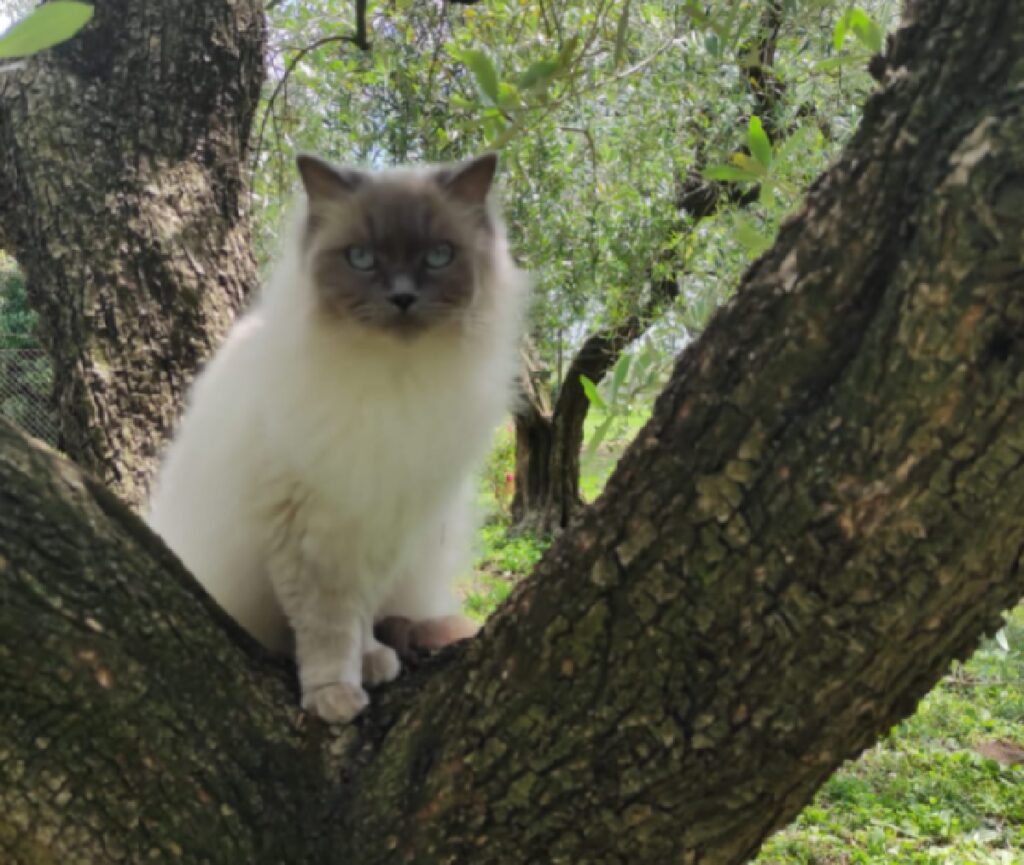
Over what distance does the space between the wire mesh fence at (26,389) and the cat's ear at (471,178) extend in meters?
8.27

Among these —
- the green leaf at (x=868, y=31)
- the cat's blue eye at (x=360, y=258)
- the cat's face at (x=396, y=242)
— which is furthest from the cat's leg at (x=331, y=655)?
the green leaf at (x=868, y=31)

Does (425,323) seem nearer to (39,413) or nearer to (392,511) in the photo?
(392,511)

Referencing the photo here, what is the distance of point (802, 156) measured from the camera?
4.18 metres

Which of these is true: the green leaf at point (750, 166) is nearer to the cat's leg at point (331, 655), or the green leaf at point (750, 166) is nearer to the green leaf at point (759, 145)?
the green leaf at point (759, 145)

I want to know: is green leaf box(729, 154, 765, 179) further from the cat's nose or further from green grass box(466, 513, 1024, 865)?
green grass box(466, 513, 1024, 865)

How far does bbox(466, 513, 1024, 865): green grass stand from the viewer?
330 centimetres

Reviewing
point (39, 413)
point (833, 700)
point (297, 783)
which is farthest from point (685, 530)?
point (39, 413)

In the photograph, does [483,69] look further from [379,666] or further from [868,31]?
[379,666]

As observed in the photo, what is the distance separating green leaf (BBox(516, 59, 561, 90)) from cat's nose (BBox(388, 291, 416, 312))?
457 mm

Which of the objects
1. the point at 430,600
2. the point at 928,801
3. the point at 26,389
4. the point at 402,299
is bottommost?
the point at 26,389

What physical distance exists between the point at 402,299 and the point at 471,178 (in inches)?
14.6

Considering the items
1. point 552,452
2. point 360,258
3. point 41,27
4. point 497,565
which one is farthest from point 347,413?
point 552,452

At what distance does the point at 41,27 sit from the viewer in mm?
824

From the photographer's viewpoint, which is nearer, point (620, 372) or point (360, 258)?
point (360, 258)
